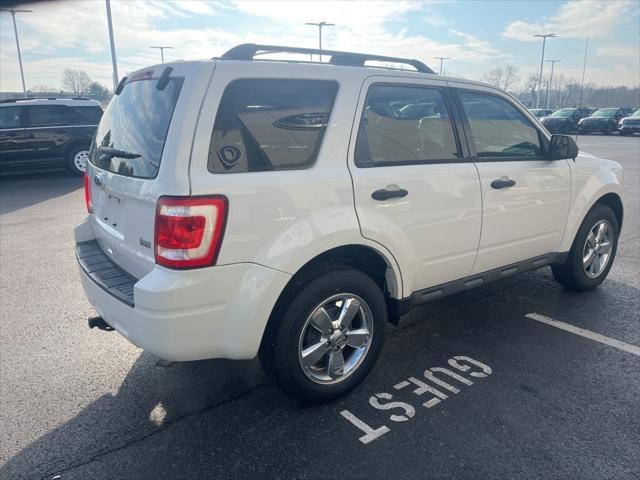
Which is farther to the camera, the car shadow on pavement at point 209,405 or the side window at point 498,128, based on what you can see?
the side window at point 498,128

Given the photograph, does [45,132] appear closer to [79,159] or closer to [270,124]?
[79,159]

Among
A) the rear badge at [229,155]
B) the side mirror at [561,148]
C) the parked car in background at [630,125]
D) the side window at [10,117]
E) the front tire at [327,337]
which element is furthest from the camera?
the parked car in background at [630,125]

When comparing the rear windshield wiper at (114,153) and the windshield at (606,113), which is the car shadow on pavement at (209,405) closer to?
the rear windshield wiper at (114,153)

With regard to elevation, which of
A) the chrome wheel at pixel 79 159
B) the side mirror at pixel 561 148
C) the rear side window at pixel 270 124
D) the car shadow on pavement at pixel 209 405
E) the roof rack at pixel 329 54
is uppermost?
the roof rack at pixel 329 54

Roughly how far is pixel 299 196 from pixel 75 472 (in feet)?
5.77

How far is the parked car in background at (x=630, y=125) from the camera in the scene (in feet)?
97.8

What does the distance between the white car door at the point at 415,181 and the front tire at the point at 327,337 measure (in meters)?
0.31

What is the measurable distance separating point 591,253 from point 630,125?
30672 millimetres

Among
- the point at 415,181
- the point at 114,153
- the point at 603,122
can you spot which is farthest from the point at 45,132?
the point at 603,122

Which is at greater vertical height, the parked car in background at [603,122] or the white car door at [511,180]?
the white car door at [511,180]

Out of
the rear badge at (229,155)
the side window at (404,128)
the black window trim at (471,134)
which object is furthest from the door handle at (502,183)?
the rear badge at (229,155)

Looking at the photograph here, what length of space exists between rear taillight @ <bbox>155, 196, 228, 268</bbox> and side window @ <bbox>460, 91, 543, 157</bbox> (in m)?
2.08

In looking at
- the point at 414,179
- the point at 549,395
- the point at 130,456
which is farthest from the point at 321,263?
the point at 549,395

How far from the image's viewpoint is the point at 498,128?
384cm
